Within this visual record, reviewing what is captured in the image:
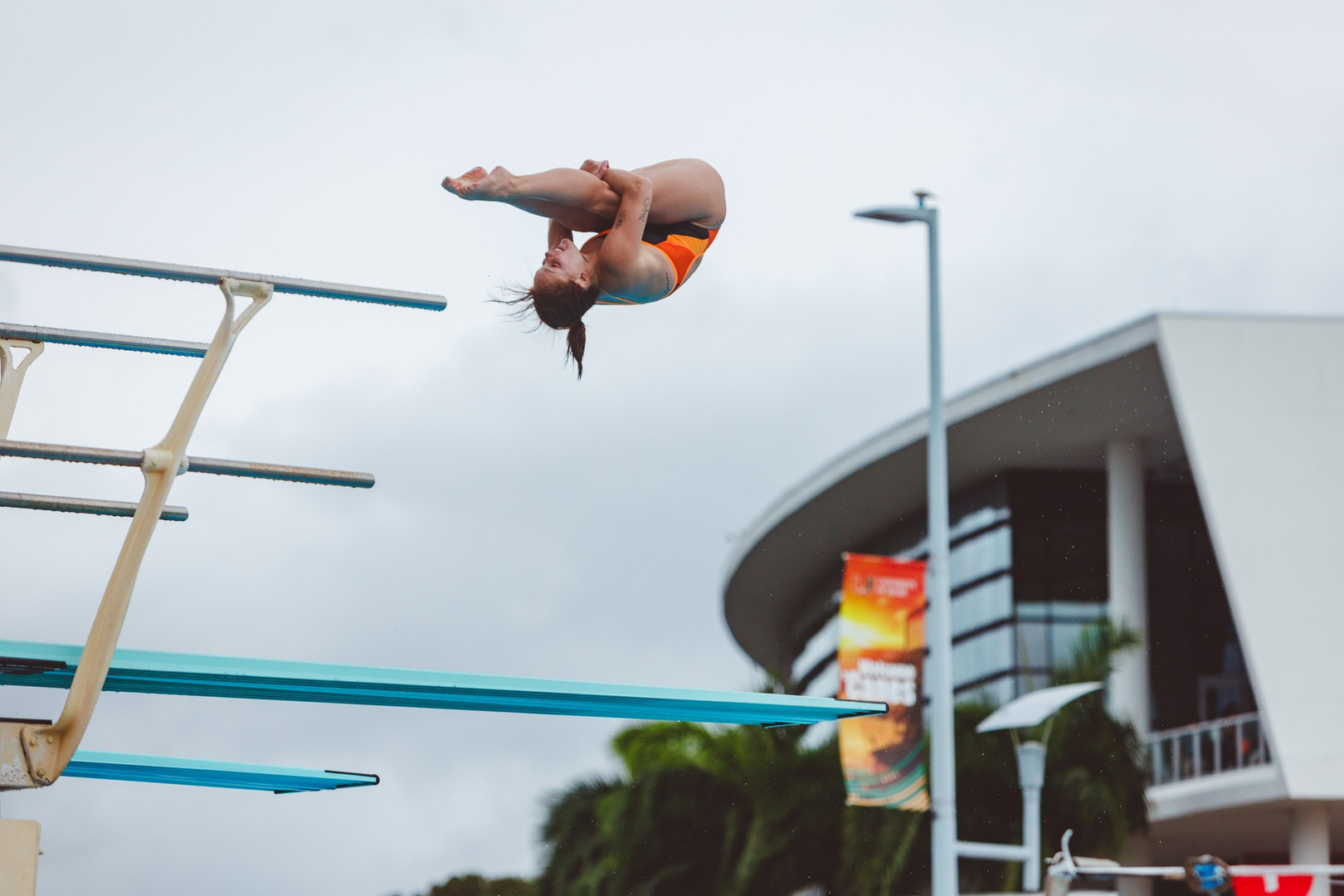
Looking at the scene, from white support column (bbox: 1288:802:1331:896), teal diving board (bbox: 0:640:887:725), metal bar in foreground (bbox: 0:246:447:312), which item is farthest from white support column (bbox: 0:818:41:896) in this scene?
white support column (bbox: 1288:802:1331:896)

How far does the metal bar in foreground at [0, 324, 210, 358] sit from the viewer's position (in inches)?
206

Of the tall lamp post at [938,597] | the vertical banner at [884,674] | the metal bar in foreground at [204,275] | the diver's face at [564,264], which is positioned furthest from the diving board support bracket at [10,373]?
the vertical banner at [884,674]

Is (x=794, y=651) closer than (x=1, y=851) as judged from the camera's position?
No

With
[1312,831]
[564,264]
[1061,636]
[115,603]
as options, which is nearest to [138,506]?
[115,603]

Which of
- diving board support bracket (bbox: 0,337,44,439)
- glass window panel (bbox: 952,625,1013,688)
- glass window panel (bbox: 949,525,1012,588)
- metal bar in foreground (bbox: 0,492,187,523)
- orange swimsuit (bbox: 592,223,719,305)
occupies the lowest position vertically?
metal bar in foreground (bbox: 0,492,187,523)

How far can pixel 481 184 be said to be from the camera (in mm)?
4879

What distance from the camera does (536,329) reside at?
5.57 m

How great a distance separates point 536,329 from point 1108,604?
2909cm

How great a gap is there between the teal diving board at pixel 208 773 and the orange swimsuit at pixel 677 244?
263 centimetres

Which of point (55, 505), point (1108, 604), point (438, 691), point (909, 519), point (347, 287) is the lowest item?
point (438, 691)

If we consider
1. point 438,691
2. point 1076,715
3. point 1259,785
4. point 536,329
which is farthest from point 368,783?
point 1259,785

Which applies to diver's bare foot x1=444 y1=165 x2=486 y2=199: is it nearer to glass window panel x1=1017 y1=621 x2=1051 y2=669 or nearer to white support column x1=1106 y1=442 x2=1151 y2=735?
white support column x1=1106 y1=442 x2=1151 y2=735

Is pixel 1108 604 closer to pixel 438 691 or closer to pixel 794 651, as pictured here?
pixel 794 651

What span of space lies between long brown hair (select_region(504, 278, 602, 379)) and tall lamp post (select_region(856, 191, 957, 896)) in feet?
37.2
